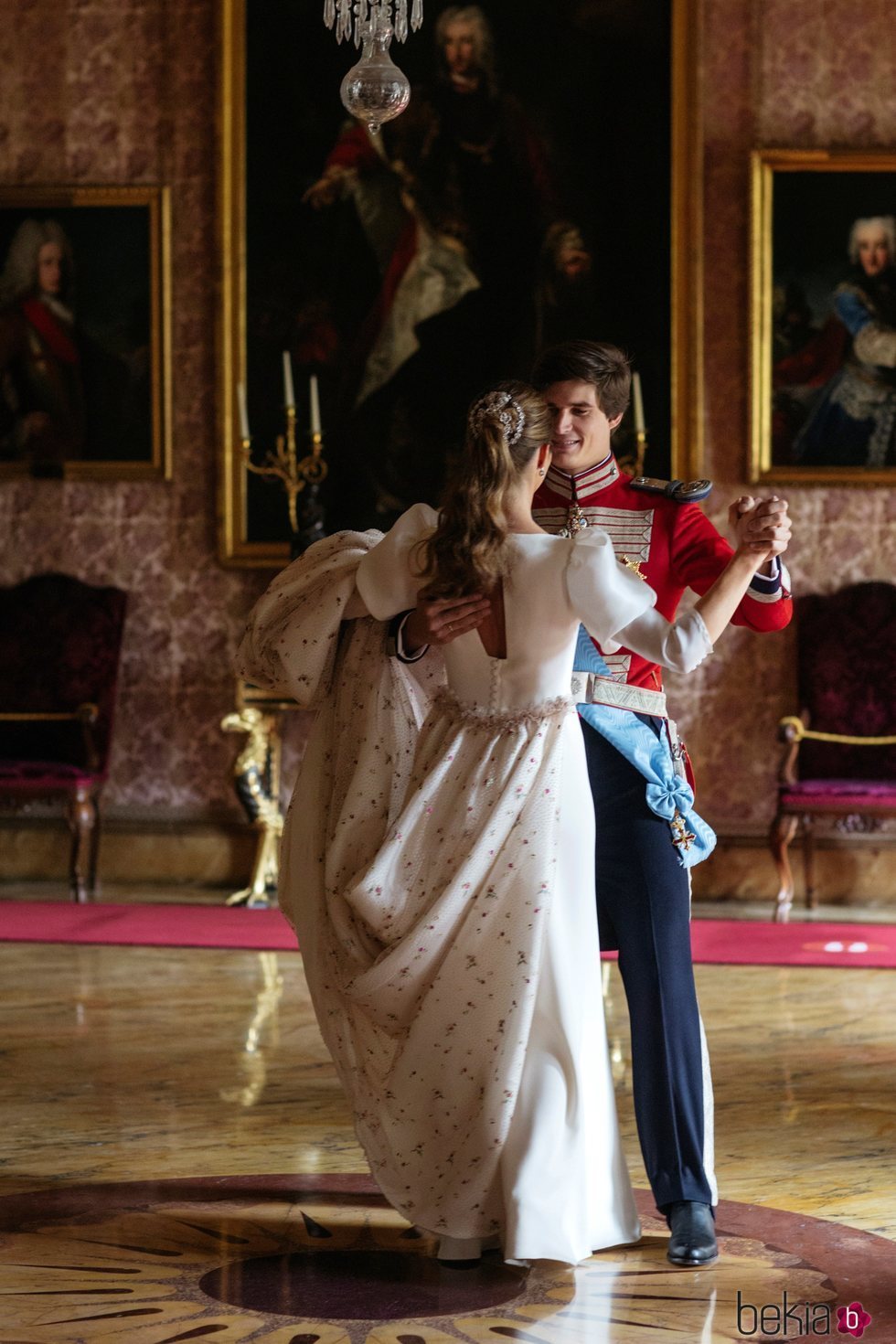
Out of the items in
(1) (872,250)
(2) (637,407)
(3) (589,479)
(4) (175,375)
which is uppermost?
(1) (872,250)

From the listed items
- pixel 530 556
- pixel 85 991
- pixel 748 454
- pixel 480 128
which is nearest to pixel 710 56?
pixel 480 128

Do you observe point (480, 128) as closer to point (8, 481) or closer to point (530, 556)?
point (8, 481)

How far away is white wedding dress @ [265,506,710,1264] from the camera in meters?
3.00

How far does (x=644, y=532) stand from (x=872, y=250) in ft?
15.0

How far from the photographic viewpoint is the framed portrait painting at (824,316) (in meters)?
7.46

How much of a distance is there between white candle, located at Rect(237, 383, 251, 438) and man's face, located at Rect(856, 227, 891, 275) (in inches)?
107

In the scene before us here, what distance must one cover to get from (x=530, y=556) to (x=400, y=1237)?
1299mm

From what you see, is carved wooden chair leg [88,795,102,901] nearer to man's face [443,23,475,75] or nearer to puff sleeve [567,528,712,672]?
man's face [443,23,475,75]

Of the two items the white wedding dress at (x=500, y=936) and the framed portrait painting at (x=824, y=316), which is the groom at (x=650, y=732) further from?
the framed portrait painting at (x=824, y=316)

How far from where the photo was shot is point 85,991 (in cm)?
559

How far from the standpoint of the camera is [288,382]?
288 inches

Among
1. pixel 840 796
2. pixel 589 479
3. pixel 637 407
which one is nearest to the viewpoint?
pixel 589 479

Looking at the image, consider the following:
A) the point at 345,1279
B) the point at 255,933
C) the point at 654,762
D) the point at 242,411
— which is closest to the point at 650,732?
the point at 654,762

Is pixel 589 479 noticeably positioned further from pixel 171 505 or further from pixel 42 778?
pixel 171 505
